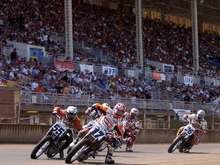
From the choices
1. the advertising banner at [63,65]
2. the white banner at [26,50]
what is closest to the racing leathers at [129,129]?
the advertising banner at [63,65]

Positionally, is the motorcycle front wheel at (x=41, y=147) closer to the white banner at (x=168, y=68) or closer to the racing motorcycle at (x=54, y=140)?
the racing motorcycle at (x=54, y=140)

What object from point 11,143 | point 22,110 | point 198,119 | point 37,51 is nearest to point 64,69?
point 37,51

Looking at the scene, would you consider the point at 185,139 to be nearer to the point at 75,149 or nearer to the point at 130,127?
the point at 130,127

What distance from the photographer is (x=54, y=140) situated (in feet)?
52.5

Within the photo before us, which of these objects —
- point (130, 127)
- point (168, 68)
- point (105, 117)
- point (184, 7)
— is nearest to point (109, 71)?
point (168, 68)

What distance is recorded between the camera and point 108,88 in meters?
40.4

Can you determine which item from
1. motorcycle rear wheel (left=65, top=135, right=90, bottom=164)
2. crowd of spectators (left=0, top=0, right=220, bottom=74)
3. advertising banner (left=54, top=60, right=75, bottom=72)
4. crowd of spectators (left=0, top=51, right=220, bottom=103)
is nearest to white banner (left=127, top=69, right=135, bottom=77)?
crowd of spectators (left=0, top=51, right=220, bottom=103)

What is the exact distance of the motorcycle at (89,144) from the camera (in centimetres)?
1445

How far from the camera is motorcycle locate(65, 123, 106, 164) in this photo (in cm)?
1445

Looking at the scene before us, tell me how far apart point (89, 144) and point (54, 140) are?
1699 mm

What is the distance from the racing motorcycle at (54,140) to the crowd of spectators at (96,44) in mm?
16426

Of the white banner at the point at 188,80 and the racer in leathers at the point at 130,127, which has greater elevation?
the white banner at the point at 188,80

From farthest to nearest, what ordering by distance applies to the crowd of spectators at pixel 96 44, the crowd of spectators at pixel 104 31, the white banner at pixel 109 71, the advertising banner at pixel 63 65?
the crowd of spectators at pixel 104 31 → the white banner at pixel 109 71 → the advertising banner at pixel 63 65 → the crowd of spectators at pixel 96 44

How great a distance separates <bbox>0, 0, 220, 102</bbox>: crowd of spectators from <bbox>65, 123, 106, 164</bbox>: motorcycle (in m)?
18.1
